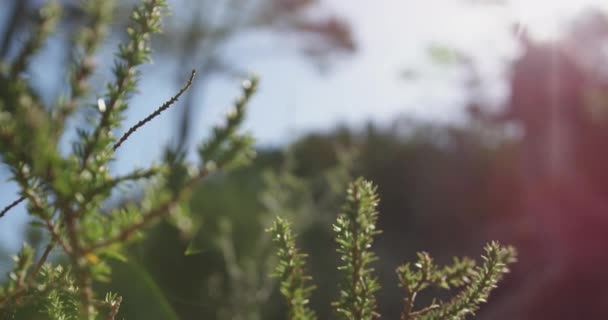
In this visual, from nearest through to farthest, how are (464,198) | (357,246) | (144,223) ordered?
1. (144,223)
2. (357,246)
3. (464,198)

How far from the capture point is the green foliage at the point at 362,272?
1.87 ft

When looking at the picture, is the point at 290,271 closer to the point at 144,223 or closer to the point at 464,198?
the point at 144,223

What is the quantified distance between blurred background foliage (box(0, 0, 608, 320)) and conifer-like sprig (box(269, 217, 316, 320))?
2.98 meters

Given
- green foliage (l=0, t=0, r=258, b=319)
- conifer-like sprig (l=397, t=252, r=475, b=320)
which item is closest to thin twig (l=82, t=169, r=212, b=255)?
green foliage (l=0, t=0, r=258, b=319)

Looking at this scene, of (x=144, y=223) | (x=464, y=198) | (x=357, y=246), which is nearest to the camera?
(x=144, y=223)

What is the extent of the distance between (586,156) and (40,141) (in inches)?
247

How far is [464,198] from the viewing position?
281 inches

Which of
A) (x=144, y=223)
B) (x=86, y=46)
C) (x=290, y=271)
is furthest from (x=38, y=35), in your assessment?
(x=290, y=271)

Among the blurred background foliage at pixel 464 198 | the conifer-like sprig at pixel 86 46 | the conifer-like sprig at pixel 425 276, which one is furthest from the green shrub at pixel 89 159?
the blurred background foliage at pixel 464 198

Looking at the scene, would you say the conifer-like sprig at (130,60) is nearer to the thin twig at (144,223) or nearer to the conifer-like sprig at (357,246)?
the thin twig at (144,223)

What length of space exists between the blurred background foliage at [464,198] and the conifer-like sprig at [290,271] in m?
2.98

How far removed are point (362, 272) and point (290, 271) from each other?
0.07 metres

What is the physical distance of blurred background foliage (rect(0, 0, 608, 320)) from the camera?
4500 millimetres

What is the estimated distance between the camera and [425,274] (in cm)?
66
